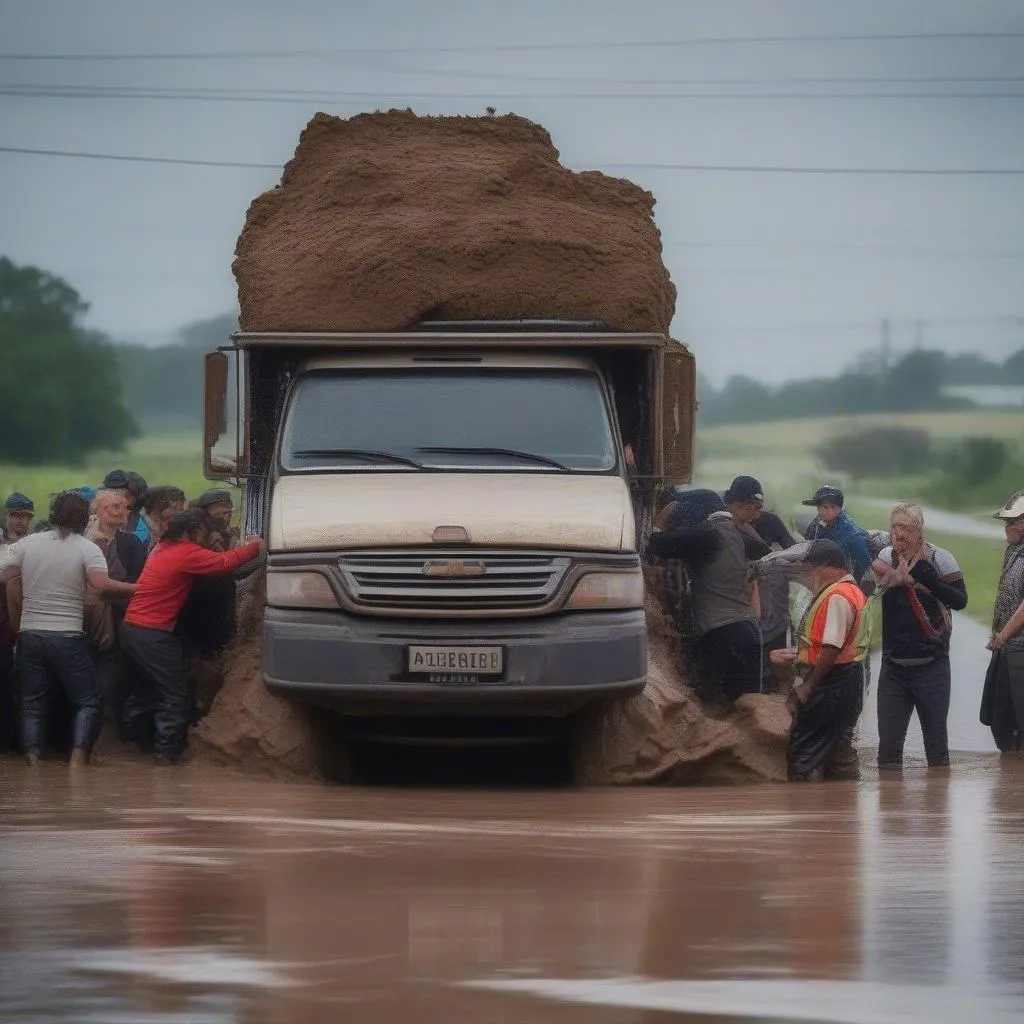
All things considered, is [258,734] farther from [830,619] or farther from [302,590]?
[830,619]

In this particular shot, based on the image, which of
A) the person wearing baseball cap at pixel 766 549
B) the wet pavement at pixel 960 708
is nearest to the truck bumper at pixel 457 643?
the person wearing baseball cap at pixel 766 549

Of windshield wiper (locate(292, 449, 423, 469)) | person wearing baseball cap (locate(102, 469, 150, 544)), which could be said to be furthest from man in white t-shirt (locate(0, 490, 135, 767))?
windshield wiper (locate(292, 449, 423, 469))

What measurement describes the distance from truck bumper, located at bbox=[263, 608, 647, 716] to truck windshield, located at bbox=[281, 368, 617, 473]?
1.07 meters

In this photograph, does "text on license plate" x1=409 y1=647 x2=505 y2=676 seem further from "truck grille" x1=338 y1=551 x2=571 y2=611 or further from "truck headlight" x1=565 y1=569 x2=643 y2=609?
"truck headlight" x1=565 y1=569 x2=643 y2=609

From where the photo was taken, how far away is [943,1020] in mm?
5055

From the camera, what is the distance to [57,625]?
11.9 meters

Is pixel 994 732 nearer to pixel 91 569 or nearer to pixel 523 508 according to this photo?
pixel 523 508

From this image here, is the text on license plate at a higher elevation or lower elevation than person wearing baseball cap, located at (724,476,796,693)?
lower

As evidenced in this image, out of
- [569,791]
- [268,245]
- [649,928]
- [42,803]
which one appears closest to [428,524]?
[569,791]

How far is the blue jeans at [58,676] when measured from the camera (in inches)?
467

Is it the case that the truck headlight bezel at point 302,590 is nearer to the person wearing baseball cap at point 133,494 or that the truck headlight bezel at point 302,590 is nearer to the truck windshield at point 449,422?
the truck windshield at point 449,422

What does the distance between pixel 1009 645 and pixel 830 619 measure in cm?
245

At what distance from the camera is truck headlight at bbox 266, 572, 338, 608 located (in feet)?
34.4

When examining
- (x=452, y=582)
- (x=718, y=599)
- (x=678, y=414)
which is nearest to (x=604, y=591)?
(x=452, y=582)
